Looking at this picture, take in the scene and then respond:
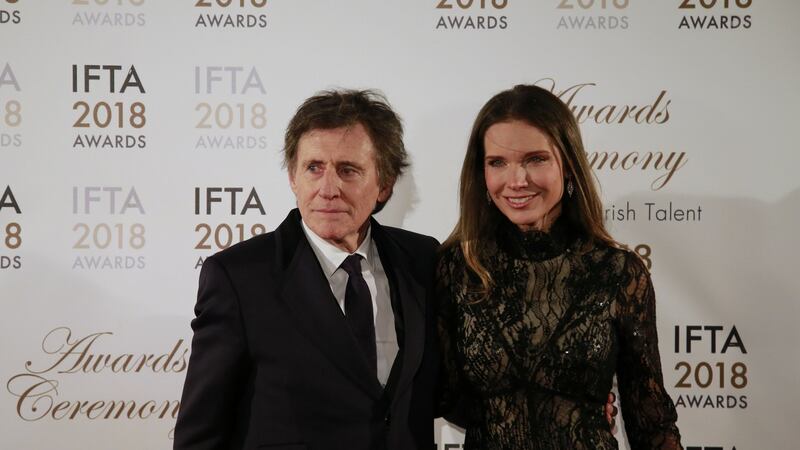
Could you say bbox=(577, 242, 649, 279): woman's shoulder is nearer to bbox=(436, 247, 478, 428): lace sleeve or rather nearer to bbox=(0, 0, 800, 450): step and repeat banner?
bbox=(436, 247, 478, 428): lace sleeve

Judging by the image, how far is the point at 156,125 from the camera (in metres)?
2.48

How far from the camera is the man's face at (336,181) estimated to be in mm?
1674

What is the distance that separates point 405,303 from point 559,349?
37cm

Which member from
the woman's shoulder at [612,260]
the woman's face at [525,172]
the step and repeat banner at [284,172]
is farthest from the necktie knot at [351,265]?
the step and repeat banner at [284,172]

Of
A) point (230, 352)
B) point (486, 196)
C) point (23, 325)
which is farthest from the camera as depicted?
point (23, 325)

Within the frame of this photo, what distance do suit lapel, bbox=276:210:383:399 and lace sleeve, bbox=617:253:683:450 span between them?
1.96ft

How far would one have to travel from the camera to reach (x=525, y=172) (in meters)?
1.73

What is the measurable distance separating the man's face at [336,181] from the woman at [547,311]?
11.8 inches

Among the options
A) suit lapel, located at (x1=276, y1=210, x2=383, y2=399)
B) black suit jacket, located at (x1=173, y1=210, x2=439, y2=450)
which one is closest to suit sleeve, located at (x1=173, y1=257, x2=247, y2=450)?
black suit jacket, located at (x1=173, y1=210, x2=439, y2=450)

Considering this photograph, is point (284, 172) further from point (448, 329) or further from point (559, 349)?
point (559, 349)

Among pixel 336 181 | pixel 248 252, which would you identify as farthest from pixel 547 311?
pixel 248 252

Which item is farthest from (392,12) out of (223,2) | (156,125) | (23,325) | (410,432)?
(23,325)

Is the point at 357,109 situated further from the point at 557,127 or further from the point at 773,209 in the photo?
the point at 773,209

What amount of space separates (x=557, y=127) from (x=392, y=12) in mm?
986
